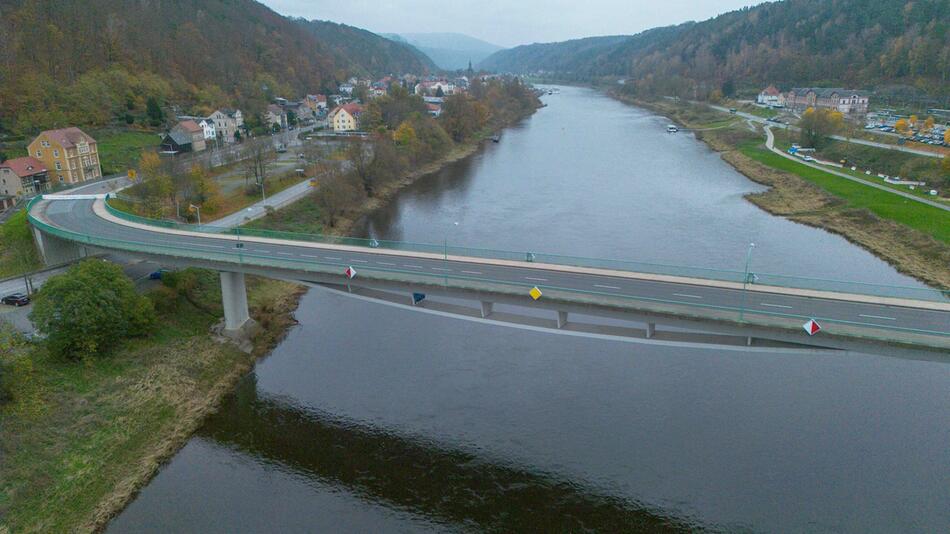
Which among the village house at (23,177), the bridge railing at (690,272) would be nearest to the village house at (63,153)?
the village house at (23,177)

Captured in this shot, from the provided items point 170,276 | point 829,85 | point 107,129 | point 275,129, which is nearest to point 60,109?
point 107,129

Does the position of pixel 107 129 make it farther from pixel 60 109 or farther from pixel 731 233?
pixel 731 233

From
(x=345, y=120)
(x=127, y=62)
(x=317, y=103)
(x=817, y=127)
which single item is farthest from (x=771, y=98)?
(x=127, y=62)

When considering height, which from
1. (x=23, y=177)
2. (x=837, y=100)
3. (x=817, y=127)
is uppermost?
(x=837, y=100)

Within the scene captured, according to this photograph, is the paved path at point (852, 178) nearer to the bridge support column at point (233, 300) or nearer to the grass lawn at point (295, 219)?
A: the grass lawn at point (295, 219)

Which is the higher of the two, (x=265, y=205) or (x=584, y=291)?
(x=584, y=291)

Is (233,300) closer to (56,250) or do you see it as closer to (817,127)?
(56,250)

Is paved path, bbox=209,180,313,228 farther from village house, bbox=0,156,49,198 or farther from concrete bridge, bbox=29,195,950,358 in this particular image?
village house, bbox=0,156,49,198
